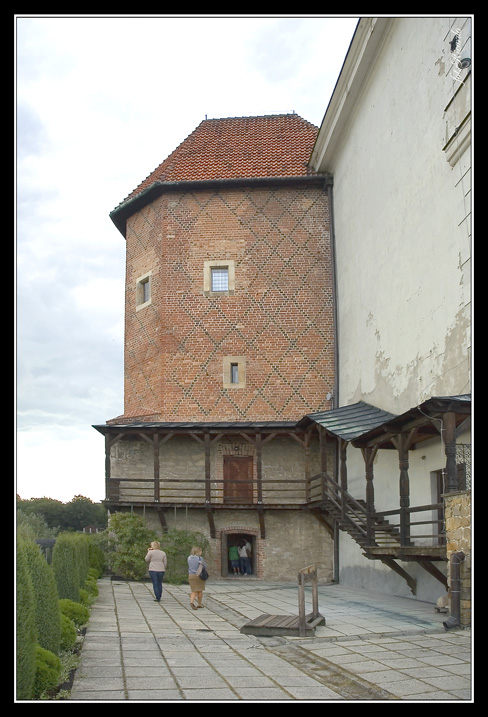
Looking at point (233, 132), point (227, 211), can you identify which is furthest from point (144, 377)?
point (233, 132)

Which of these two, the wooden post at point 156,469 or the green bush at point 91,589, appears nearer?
the green bush at point 91,589

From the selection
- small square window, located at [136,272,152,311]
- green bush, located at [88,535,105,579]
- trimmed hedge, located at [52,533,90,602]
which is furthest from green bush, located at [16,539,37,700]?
small square window, located at [136,272,152,311]

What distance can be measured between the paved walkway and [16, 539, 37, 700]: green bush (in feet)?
1.82

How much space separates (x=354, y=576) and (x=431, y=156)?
1066 cm

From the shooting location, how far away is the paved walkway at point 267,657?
7000 millimetres

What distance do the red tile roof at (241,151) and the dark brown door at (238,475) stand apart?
8679mm

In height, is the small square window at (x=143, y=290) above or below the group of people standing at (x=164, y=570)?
above

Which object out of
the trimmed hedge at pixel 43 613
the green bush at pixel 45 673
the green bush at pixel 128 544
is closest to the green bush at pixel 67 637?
the trimmed hedge at pixel 43 613

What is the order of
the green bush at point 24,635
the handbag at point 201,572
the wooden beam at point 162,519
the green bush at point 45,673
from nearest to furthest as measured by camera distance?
the green bush at point 24,635, the green bush at point 45,673, the handbag at point 201,572, the wooden beam at point 162,519

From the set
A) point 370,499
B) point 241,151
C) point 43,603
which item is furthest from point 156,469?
point 43,603

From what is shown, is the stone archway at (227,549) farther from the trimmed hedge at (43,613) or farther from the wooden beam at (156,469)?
the trimmed hedge at (43,613)

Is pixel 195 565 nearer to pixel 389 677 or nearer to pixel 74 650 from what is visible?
pixel 74 650

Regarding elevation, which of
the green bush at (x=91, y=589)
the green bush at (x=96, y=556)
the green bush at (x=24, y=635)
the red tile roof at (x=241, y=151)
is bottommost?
the green bush at (x=96, y=556)

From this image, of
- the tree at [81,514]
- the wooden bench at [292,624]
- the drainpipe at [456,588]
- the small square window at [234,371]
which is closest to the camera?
the drainpipe at [456,588]
